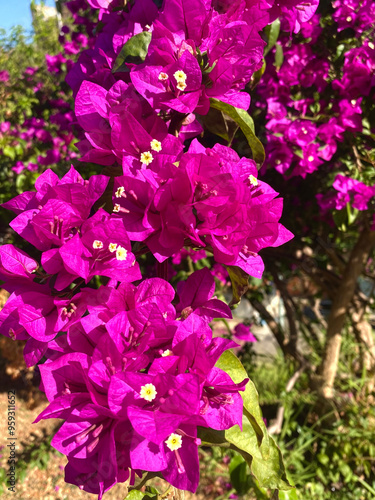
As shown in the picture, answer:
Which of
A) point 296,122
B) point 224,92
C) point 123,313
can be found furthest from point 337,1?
point 123,313

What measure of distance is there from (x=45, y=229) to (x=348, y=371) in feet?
9.14

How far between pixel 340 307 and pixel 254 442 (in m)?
1.97

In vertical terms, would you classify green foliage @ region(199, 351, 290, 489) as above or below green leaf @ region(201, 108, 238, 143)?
below

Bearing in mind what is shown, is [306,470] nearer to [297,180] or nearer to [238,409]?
[297,180]

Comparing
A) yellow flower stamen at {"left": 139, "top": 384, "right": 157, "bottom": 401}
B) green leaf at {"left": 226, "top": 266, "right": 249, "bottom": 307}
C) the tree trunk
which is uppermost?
yellow flower stamen at {"left": 139, "top": 384, "right": 157, "bottom": 401}

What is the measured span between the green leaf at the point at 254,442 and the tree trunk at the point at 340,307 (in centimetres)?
181

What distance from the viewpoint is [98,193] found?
0.58 metres

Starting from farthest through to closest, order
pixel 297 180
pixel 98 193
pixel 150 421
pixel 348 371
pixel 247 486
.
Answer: pixel 348 371
pixel 297 180
pixel 247 486
pixel 98 193
pixel 150 421

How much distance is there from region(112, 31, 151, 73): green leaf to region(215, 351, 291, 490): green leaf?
46 centimetres

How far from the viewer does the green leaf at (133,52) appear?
0.65 meters

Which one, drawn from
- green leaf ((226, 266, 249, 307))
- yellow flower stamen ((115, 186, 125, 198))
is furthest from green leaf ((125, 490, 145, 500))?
yellow flower stamen ((115, 186, 125, 198))

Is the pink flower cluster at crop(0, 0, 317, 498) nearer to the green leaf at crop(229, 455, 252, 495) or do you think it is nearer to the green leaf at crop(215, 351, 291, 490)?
the green leaf at crop(215, 351, 291, 490)

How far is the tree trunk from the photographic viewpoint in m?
2.32

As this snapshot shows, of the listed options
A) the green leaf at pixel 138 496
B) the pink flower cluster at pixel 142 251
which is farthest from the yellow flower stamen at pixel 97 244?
the green leaf at pixel 138 496
